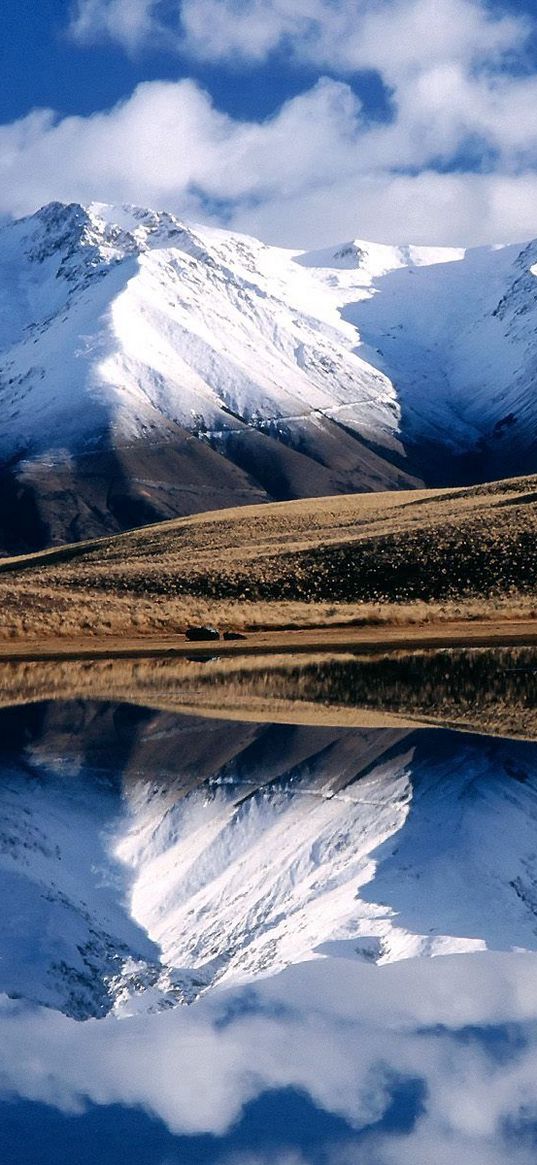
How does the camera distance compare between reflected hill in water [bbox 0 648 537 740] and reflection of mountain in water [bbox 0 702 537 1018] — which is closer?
reflection of mountain in water [bbox 0 702 537 1018]

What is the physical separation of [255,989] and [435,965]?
1.54 meters

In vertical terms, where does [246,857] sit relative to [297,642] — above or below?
below

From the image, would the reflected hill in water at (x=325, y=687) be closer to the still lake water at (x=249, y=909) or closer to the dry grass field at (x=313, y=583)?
the still lake water at (x=249, y=909)

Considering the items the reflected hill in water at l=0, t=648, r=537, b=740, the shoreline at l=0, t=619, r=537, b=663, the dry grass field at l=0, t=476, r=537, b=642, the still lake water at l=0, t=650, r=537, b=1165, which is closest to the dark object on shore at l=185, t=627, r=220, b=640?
the shoreline at l=0, t=619, r=537, b=663

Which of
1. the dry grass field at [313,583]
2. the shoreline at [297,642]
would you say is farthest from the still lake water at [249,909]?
the dry grass field at [313,583]

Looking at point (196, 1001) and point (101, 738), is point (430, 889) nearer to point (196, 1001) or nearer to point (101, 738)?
point (196, 1001)

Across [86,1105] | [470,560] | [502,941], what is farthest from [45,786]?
[470,560]

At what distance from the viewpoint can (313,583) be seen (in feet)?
228

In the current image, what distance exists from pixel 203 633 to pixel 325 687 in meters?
19.7

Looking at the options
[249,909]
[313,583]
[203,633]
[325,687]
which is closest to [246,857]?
[249,909]

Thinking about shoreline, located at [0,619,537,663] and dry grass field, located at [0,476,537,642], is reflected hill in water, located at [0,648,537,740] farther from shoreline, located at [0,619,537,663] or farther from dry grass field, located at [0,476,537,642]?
dry grass field, located at [0,476,537,642]

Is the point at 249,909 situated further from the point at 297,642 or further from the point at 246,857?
the point at 297,642

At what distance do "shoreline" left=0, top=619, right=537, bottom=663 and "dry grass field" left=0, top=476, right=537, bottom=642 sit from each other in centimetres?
148

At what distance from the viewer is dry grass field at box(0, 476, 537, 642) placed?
202ft
